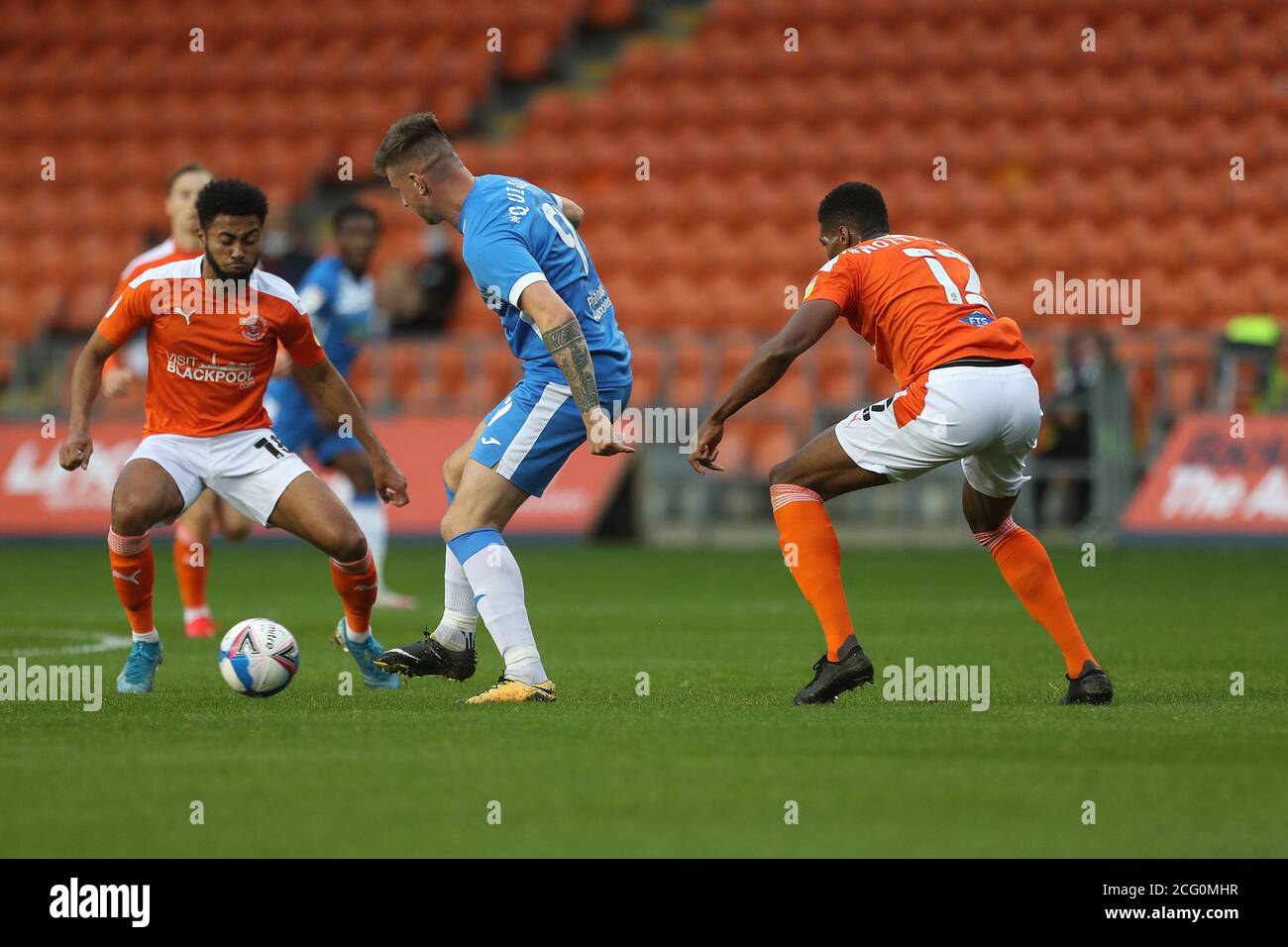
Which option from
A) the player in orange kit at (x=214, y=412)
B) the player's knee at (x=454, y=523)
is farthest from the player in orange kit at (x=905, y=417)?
the player in orange kit at (x=214, y=412)

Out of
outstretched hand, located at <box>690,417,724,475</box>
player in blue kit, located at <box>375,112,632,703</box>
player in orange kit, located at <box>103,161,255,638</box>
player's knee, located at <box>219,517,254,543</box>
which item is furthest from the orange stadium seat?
outstretched hand, located at <box>690,417,724,475</box>

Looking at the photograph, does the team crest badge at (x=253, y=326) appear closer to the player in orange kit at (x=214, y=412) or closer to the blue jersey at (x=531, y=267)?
the player in orange kit at (x=214, y=412)

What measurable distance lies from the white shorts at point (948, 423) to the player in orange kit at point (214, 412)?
214 centimetres

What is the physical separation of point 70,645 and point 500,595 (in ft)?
12.1

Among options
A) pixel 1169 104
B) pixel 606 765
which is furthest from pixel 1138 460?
pixel 606 765

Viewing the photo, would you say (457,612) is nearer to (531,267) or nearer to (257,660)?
(257,660)

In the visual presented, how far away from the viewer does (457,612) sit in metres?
7.82

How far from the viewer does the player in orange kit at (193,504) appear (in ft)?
31.2

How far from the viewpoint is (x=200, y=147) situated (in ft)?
83.4

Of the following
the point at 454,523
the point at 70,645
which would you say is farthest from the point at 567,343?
the point at 70,645

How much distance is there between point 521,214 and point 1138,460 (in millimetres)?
12634

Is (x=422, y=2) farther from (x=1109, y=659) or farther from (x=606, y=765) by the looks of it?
(x=606, y=765)

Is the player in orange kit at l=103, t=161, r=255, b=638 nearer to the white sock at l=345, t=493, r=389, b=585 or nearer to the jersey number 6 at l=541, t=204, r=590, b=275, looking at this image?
the white sock at l=345, t=493, r=389, b=585

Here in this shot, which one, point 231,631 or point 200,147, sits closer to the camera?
point 231,631
